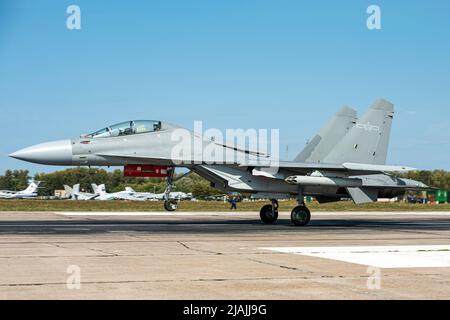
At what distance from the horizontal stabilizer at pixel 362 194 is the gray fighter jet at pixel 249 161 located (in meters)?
0.04

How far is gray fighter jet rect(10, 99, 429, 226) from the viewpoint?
22.3 m

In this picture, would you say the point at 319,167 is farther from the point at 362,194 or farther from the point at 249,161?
the point at 249,161

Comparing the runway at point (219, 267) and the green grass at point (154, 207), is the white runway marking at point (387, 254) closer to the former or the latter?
the runway at point (219, 267)

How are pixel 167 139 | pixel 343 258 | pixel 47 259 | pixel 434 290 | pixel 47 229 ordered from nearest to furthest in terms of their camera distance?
pixel 434 290
pixel 47 259
pixel 343 258
pixel 47 229
pixel 167 139

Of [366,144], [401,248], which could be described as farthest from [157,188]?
[401,248]

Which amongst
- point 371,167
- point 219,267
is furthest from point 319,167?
point 219,267

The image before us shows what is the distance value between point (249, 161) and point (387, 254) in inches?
411

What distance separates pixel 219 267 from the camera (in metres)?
10.8

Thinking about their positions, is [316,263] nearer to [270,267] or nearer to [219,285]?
[270,267]

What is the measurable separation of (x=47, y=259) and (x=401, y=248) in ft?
26.7

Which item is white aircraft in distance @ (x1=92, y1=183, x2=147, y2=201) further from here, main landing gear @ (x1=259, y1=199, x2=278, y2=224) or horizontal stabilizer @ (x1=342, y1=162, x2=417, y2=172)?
horizontal stabilizer @ (x1=342, y1=162, x2=417, y2=172)

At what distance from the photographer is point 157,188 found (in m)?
137

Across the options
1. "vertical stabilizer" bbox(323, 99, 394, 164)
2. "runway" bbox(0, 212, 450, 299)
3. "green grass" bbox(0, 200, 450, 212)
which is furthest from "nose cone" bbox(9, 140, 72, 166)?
"green grass" bbox(0, 200, 450, 212)

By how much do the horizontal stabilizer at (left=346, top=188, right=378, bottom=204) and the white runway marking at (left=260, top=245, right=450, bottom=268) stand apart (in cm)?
879
